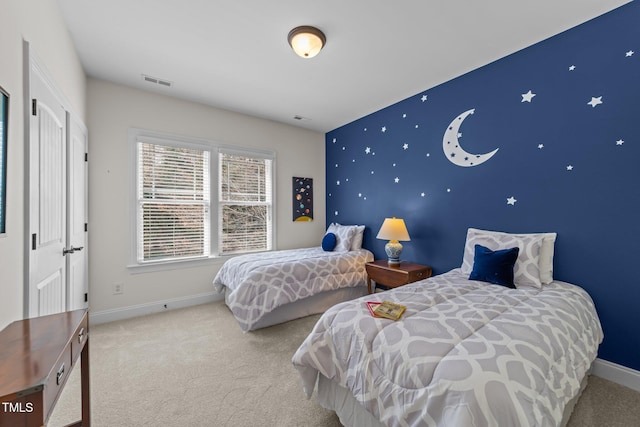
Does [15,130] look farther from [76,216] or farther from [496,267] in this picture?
[496,267]

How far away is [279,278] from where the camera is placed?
2.85m

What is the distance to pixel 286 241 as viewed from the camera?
438 centimetres

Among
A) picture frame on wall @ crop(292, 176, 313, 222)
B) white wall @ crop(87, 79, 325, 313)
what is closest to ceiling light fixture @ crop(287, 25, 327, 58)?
white wall @ crop(87, 79, 325, 313)

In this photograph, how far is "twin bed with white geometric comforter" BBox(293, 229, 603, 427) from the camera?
1.01 m

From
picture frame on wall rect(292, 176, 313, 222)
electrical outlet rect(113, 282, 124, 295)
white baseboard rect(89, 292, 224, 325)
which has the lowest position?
white baseboard rect(89, 292, 224, 325)

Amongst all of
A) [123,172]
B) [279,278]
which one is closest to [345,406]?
[279,278]

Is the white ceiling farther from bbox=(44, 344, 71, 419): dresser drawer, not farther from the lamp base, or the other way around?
bbox=(44, 344, 71, 419): dresser drawer

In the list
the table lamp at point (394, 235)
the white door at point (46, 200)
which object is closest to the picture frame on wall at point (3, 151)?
the white door at point (46, 200)

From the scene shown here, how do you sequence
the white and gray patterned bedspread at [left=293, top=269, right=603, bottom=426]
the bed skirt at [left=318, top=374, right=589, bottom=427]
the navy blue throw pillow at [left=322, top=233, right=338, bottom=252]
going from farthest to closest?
the navy blue throw pillow at [left=322, top=233, right=338, bottom=252] < the bed skirt at [left=318, top=374, right=589, bottom=427] < the white and gray patterned bedspread at [left=293, top=269, right=603, bottom=426]

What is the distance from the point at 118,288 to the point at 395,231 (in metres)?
3.29

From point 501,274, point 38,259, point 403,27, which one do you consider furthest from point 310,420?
point 403,27

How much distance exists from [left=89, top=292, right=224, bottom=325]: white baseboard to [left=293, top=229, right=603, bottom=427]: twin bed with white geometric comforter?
248cm

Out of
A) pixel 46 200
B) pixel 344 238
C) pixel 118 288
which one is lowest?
pixel 118 288

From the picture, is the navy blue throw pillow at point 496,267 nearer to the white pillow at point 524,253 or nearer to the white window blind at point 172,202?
the white pillow at point 524,253
